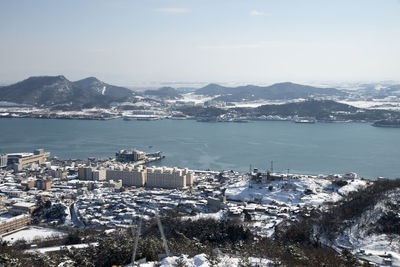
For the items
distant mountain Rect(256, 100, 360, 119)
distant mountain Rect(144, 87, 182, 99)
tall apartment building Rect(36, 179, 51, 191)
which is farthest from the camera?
distant mountain Rect(144, 87, 182, 99)

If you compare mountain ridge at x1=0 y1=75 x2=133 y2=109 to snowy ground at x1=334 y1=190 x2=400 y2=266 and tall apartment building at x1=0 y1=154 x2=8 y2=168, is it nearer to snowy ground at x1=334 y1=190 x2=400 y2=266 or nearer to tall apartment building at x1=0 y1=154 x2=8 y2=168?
tall apartment building at x1=0 y1=154 x2=8 y2=168

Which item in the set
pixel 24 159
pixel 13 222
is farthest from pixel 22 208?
pixel 24 159

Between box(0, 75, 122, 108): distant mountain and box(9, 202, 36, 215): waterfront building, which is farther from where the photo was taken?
box(0, 75, 122, 108): distant mountain

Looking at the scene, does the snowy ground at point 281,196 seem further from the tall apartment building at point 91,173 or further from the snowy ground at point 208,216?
the tall apartment building at point 91,173

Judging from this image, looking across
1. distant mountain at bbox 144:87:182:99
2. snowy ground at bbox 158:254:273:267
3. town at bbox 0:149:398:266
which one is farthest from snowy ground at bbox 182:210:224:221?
distant mountain at bbox 144:87:182:99

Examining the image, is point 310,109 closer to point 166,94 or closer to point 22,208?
point 166,94

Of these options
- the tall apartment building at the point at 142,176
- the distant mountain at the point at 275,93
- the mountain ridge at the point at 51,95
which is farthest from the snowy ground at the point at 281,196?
the distant mountain at the point at 275,93
